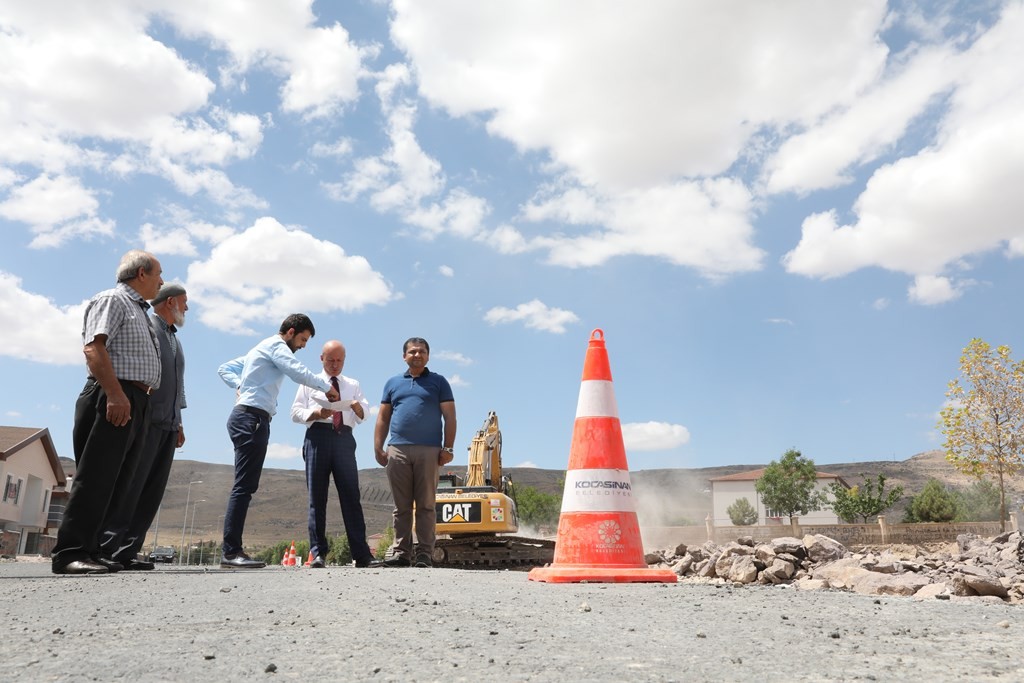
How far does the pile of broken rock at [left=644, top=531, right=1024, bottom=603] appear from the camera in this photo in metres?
6.25

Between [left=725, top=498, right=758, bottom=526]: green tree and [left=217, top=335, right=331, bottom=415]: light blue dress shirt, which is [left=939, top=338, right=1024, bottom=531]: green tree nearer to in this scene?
[left=217, top=335, right=331, bottom=415]: light blue dress shirt

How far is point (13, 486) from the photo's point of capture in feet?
133

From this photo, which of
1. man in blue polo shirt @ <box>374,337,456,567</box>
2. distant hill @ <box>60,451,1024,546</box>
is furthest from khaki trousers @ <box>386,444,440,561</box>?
distant hill @ <box>60,451,1024,546</box>

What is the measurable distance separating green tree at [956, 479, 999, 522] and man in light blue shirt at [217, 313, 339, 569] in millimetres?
71085

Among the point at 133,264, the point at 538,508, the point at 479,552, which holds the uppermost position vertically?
the point at 133,264

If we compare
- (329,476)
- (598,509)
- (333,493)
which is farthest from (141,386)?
(333,493)

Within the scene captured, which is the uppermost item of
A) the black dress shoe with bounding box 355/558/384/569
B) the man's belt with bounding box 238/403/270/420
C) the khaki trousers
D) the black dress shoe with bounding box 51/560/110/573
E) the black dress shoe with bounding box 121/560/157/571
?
the man's belt with bounding box 238/403/270/420

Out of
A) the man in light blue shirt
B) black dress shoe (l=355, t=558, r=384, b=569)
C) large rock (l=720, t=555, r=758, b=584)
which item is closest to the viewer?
the man in light blue shirt

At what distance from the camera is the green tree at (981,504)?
2598 inches

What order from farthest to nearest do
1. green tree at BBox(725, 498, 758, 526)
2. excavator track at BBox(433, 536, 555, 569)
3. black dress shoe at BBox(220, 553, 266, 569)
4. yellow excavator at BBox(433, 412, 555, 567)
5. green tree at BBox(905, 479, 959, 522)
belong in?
1. green tree at BBox(725, 498, 758, 526)
2. green tree at BBox(905, 479, 959, 522)
3. excavator track at BBox(433, 536, 555, 569)
4. yellow excavator at BBox(433, 412, 555, 567)
5. black dress shoe at BBox(220, 553, 266, 569)

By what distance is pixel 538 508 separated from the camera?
78875 millimetres

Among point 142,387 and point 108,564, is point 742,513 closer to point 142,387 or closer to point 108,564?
point 108,564

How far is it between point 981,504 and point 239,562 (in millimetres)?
76306

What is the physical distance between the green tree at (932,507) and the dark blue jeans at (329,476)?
62683 millimetres
